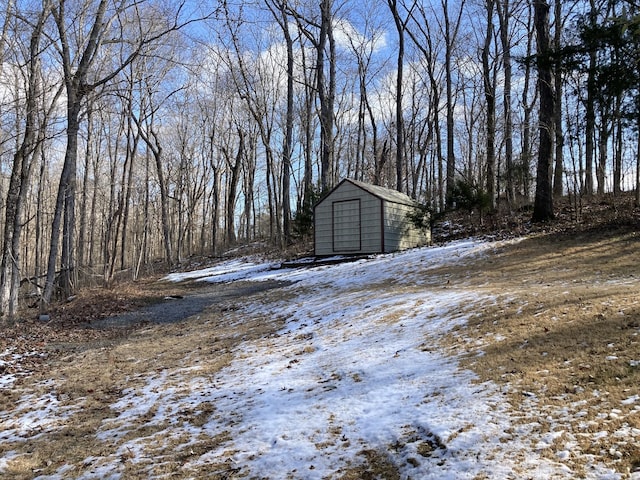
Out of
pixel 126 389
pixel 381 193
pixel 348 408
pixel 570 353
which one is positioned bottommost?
pixel 126 389

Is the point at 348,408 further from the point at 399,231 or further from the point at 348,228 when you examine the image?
the point at 399,231

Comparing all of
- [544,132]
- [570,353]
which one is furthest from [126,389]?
[544,132]

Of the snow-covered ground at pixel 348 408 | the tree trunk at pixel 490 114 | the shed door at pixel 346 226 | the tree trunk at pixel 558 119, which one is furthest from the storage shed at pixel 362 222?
the snow-covered ground at pixel 348 408

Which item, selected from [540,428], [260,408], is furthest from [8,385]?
[540,428]

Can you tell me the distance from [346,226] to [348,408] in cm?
1301

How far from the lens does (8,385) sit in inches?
218

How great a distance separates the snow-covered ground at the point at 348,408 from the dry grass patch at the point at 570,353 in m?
0.18

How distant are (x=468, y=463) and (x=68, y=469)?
2867 millimetres

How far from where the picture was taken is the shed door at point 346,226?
1636 cm

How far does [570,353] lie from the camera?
13.4ft

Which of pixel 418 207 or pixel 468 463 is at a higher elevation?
pixel 418 207

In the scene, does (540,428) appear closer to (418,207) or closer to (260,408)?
(260,408)

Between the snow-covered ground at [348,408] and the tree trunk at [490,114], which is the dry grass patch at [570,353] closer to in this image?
the snow-covered ground at [348,408]

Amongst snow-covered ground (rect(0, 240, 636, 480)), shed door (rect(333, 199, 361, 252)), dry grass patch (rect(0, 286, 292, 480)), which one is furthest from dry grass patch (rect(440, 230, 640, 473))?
shed door (rect(333, 199, 361, 252))
